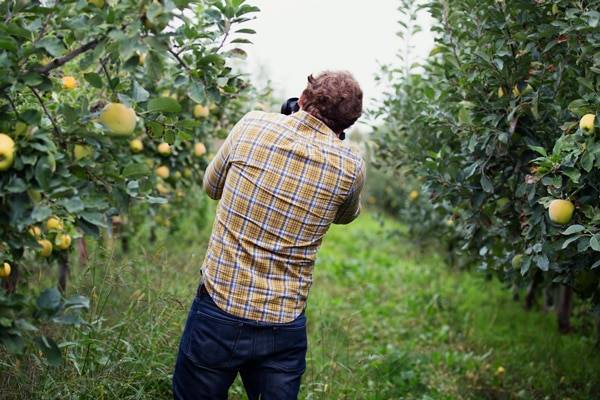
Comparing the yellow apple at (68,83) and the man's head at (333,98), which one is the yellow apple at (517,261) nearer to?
the man's head at (333,98)

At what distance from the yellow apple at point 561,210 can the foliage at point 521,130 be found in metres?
0.03

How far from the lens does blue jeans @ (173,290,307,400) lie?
2.04 m

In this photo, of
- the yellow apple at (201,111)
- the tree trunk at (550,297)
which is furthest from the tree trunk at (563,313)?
the yellow apple at (201,111)

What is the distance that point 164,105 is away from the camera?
1.79m

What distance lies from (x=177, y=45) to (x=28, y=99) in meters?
0.65

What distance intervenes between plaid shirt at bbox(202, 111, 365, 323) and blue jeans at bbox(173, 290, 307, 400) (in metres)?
0.04

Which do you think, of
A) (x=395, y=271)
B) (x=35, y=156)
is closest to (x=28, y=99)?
(x=35, y=156)

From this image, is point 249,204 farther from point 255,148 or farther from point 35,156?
point 35,156

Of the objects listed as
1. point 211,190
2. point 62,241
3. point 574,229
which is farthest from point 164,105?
point 574,229

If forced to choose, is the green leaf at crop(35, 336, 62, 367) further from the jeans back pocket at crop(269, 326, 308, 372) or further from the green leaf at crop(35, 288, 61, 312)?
the jeans back pocket at crop(269, 326, 308, 372)

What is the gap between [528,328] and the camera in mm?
4652

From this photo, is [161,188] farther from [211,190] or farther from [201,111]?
[211,190]

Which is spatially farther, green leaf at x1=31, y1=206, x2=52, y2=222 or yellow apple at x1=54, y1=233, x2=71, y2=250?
yellow apple at x1=54, y1=233, x2=71, y2=250

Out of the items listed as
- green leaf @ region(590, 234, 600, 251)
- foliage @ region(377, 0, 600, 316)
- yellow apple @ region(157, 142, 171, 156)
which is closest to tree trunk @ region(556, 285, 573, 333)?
foliage @ region(377, 0, 600, 316)
